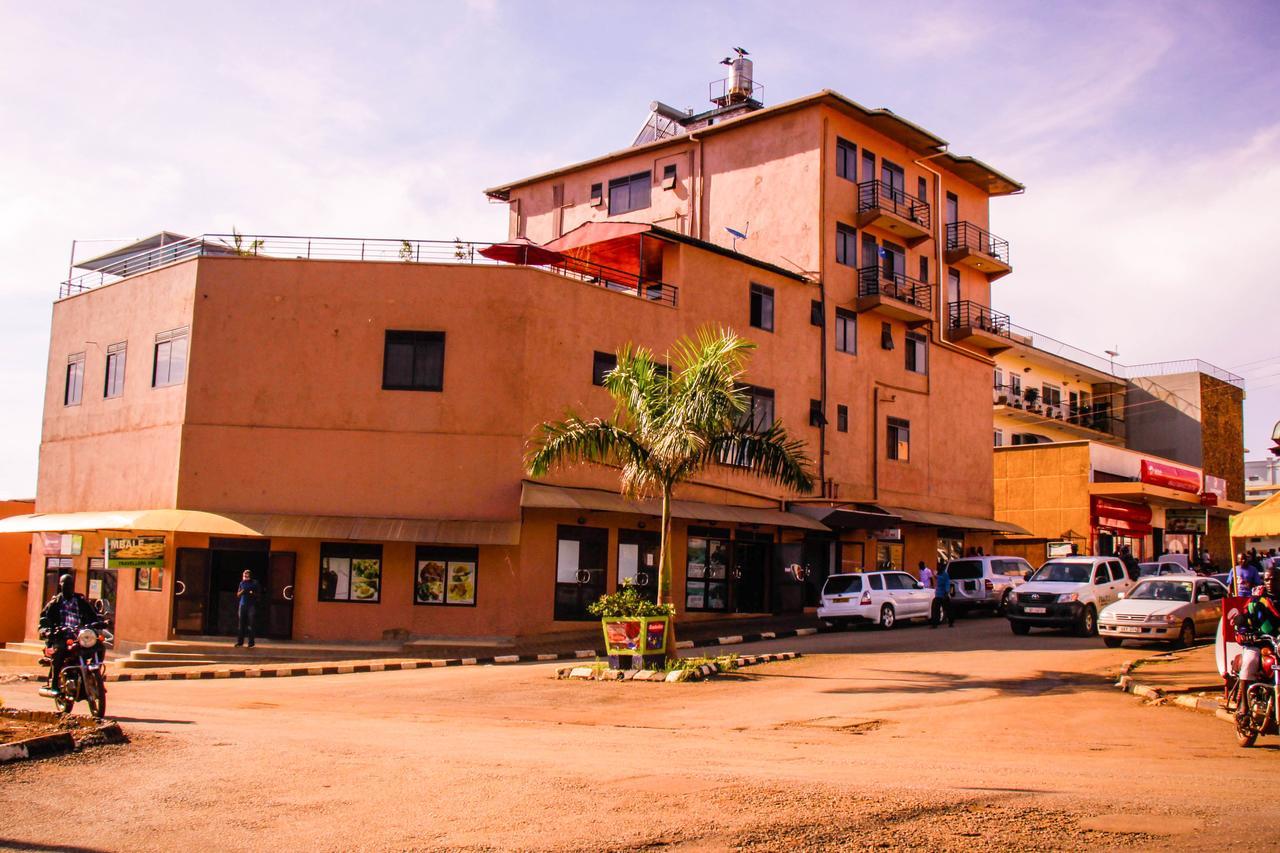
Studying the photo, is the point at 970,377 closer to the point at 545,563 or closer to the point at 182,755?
the point at 545,563

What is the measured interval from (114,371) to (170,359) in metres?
3.13

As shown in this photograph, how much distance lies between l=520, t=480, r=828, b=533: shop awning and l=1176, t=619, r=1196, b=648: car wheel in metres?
11.5

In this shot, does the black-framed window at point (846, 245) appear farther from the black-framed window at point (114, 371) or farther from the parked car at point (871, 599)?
the black-framed window at point (114, 371)

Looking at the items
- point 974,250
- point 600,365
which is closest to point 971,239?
point 974,250

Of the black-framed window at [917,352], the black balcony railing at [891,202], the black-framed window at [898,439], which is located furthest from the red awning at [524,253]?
the black-framed window at [917,352]

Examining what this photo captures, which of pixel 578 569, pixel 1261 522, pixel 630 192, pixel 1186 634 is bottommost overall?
pixel 1186 634

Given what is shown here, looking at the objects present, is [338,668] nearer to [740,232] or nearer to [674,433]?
[674,433]

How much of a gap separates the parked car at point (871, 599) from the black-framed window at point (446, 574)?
9.56 meters

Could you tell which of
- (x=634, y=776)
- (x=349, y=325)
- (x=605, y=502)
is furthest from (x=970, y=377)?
(x=634, y=776)

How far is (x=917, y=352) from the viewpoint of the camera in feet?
135

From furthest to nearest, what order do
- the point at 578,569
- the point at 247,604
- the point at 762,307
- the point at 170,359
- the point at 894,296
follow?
the point at 894,296 < the point at 762,307 < the point at 578,569 < the point at 170,359 < the point at 247,604

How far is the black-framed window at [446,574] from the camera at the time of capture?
26.3 m

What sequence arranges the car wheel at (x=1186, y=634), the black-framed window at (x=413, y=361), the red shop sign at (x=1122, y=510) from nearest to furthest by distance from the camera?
the car wheel at (x=1186, y=634) → the black-framed window at (x=413, y=361) → the red shop sign at (x=1122, y=510)

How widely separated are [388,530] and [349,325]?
519 cm
